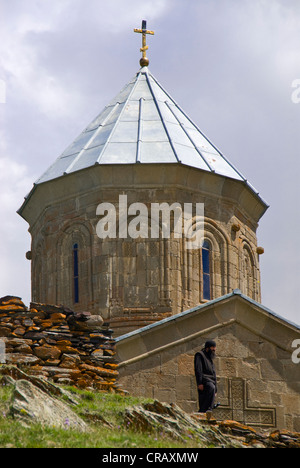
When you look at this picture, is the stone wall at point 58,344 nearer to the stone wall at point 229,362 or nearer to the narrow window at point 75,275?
the stone wall at point 229,362

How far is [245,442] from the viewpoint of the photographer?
18.7 meters

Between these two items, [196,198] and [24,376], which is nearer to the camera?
[24,376]

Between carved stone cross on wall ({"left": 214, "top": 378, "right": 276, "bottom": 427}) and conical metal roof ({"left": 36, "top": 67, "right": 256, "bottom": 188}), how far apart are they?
6177 millimetres

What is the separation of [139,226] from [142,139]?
2.22 meters

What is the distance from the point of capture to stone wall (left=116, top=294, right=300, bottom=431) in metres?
22.8

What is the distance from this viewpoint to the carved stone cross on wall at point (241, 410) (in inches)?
890

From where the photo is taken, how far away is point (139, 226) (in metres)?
27.3

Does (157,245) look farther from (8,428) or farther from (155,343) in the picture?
(8,428)

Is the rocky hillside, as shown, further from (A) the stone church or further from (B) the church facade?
(B) the church facade

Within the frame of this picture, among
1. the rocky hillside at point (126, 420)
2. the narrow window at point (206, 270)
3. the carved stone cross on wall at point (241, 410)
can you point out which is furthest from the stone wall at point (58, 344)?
the narrow window at point (206, 270)
